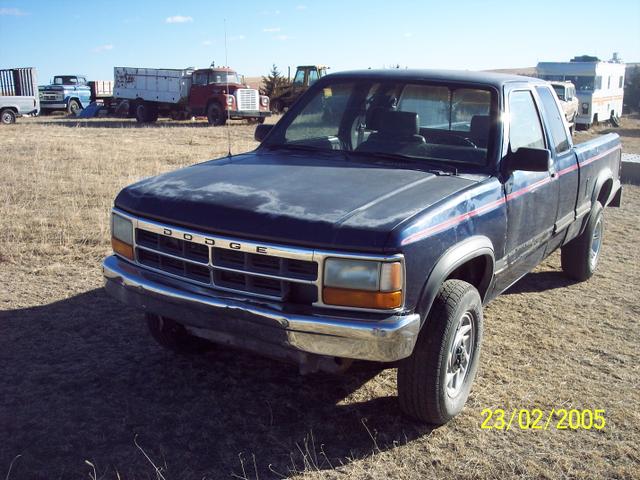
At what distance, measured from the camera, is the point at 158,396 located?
3.64 m

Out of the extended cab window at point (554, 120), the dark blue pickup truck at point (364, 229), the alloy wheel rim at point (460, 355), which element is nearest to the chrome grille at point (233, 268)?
the dark blue pickup truck at point (364, 229)

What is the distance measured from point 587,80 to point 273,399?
22.3 meters

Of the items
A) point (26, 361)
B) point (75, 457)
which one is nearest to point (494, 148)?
point (75, 457)

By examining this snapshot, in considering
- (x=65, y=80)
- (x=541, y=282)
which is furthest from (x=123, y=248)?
(x=65, y=80)

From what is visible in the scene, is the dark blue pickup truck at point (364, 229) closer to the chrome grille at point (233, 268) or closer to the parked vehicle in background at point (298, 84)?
the chrome grille at point (233, 268)

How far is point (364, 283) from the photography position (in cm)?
281

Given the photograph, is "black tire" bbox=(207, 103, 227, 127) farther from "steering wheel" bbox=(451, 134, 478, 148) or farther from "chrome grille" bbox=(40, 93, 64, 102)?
"steering wheel" bbox=(451, 134, 478, 148)

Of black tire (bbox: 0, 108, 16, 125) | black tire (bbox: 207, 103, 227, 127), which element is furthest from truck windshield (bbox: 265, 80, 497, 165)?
black tire (bbox: 0, 108, 16, 125)

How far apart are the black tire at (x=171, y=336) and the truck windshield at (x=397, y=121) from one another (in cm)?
145

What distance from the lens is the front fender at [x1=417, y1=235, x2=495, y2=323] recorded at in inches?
118

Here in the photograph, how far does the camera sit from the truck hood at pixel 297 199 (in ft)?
9.42

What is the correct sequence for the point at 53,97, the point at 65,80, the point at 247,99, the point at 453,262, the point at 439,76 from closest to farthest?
1. the point at 453,262
2. the point at 439,76
3. the point at 247,99
4. the point at 53,97
5. the point at 65,80

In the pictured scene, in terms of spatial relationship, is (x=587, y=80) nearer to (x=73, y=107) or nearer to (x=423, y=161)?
(x=423, y=161)

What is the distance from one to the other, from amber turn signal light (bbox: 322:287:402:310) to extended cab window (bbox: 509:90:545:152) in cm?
169
